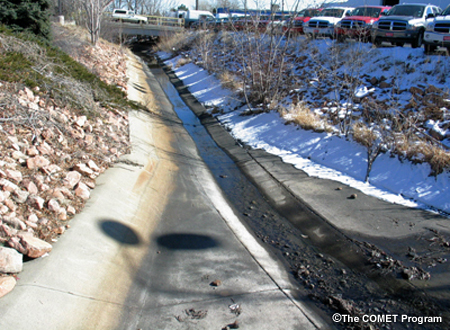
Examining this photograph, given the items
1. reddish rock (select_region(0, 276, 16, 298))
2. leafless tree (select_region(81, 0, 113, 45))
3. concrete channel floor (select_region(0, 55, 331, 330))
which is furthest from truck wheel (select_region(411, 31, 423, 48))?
leafless tree (select_region(81, 0, 113, 45))

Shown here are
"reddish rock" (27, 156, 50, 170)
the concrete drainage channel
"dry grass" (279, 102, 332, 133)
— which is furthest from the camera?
"dry grass" (279, 102, 332, 133)

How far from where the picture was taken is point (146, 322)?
15.5 feet

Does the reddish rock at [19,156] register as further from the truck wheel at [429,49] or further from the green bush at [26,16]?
the truck wheel at [429,49]

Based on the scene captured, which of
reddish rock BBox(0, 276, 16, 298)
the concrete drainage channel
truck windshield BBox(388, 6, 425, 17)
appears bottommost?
the concrete drainage channel

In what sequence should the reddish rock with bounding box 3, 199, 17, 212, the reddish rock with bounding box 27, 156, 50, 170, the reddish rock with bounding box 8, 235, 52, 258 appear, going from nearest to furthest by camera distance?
the reddish rock with bounding box 8, 235, 52, 258 → the reddish rock with bounding box 3, 199, 17, 212 → the reddish rock with bounding box 27, 156, 50, 170

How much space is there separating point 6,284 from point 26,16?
1423 centimetres

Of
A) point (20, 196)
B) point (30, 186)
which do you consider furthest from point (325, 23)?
point (20, 196)

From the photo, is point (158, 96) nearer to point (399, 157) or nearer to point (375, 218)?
point (399, 157)

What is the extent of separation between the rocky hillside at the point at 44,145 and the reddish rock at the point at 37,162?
0.02 meters

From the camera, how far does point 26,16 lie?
1546cm

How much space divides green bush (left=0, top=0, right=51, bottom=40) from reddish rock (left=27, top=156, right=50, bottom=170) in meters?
10.2

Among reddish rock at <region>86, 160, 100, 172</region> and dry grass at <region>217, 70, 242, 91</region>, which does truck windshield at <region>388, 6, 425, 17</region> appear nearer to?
dry grass at <region>217, 70, 242, 91</region>

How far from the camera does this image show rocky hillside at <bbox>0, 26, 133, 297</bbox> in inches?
219

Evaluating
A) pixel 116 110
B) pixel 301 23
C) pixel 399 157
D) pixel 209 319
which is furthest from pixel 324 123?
pixel 301 23
